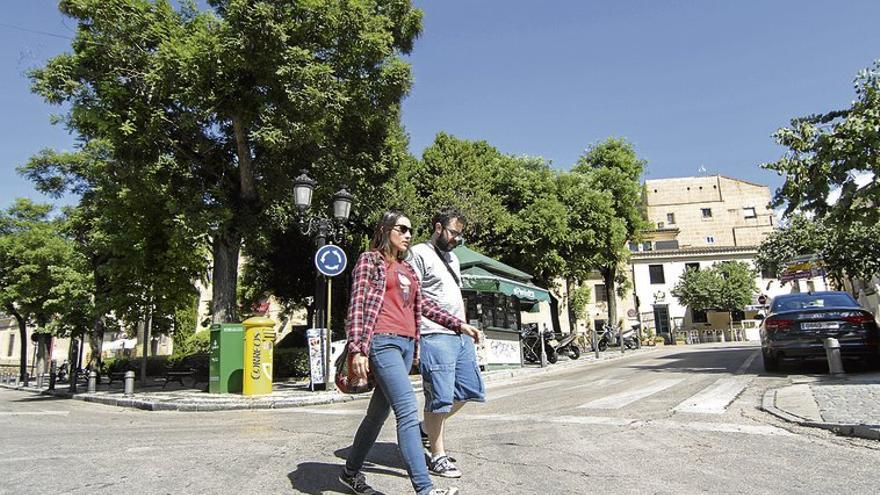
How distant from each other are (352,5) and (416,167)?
35.2 feet

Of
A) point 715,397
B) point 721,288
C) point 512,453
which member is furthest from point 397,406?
point 721,288

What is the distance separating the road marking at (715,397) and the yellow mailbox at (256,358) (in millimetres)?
8045

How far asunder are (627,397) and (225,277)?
10.8m

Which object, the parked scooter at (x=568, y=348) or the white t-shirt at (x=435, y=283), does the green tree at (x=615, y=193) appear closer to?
the parked scooter at (x=568, y=348)

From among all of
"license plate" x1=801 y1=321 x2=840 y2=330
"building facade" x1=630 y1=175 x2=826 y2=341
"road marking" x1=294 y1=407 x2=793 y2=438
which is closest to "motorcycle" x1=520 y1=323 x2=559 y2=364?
"license plate" x1=801 y1=321 x2=840 y2=330

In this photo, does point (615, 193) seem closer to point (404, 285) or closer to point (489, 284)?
point (489, 284)

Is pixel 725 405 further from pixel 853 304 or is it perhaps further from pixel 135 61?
pixel 135 61

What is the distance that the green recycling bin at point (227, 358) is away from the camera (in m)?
11.8

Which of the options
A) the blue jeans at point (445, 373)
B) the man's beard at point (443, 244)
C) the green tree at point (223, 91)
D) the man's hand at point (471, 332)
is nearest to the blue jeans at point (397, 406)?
the blue jeans at point (445, 373)

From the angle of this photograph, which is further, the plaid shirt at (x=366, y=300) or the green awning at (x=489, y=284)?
the green awning at (x=489, y=284)

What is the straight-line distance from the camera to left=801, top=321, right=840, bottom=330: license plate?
30.9ft

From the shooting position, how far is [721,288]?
139 ft

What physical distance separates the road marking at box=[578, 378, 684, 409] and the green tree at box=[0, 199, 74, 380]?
2537 cm

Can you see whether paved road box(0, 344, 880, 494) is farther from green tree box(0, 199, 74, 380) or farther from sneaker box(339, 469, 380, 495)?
green tree box(0, 199, 74, 380)
